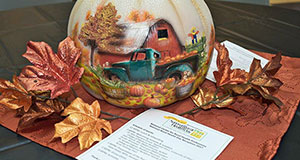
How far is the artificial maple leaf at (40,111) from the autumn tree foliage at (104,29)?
18 centimetres

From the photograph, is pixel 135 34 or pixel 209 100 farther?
pixel 209 100

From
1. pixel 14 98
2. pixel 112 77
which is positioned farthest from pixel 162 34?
pixel 14 98

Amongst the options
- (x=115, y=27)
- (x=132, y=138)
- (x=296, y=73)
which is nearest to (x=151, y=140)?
(x=132, y=138)

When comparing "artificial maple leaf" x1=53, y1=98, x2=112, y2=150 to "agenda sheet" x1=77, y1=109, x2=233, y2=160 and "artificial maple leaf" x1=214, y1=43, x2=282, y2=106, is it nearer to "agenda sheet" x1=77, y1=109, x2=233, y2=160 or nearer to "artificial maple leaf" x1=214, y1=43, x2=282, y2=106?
"agenda sheet" x1=77, y1=109, x2=233, y2=160

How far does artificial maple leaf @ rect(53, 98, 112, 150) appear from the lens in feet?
2.20

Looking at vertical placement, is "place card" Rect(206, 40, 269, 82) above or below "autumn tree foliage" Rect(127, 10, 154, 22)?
below

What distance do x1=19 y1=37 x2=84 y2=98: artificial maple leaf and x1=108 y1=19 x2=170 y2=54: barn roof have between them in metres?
0.12

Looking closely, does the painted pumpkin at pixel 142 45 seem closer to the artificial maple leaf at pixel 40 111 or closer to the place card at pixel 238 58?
the artificial maple leaf at pixel 40 111

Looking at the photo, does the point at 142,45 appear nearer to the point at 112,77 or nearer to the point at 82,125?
the point at 112,77

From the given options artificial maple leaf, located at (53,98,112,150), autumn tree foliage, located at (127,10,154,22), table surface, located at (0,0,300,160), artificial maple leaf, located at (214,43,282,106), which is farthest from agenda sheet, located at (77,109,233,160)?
table surface, located at (0,0,300,160)

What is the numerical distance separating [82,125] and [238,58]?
1.83ft

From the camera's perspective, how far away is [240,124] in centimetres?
74

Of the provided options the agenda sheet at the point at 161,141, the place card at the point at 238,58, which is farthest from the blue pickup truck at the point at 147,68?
the place card at the point at 238,58

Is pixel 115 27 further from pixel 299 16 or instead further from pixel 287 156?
pixel 299 16
